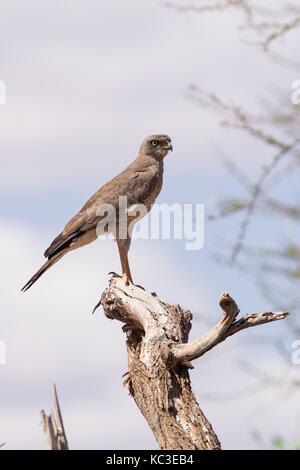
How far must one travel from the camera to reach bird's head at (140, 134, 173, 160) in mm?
11688

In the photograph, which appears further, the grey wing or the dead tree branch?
the grey wing

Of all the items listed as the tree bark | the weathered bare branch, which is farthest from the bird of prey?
the weathered bare branch

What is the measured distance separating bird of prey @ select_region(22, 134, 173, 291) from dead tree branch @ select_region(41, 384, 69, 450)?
3397 millimetres

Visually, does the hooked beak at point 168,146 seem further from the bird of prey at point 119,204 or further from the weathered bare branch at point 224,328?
the weathered bare branch at point 224,328

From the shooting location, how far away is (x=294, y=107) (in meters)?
8.35

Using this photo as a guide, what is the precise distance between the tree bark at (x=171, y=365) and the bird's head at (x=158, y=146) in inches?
155

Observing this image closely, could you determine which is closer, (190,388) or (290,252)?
(190,388)

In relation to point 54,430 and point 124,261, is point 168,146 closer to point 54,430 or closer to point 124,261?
point 124,261

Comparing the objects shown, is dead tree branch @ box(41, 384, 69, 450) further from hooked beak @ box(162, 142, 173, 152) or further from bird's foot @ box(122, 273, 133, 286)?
hooked beak @ box(162, 142, 173, 152)

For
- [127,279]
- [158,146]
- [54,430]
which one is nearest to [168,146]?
[158,146]
